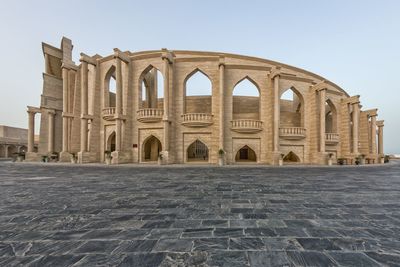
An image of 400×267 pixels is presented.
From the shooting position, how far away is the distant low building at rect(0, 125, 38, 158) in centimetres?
3728

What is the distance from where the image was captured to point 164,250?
8.50ft

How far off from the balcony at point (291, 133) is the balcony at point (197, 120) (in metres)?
8.57

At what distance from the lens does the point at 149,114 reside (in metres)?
20.0

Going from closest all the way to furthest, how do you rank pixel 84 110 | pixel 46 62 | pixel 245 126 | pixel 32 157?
pixel 245 126 → pixel 84 110 → pixel 32 157 → pixel 46 62

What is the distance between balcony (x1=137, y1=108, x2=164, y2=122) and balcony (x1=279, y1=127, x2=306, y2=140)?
1426cm

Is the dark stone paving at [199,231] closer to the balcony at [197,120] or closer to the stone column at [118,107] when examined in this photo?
the stone column at [118,107]

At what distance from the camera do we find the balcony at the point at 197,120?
1953cm

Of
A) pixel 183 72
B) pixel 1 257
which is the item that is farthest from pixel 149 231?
pixel 183 72

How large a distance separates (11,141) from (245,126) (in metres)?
49.8

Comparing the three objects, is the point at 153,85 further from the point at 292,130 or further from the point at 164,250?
the point at 164,250

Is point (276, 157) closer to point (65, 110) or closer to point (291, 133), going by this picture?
point (291, 133)

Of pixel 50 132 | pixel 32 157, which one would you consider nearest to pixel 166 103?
pixel 50 132

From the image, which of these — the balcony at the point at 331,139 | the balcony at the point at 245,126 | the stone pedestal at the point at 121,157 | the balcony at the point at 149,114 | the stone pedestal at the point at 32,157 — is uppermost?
the balcony at the point at 149,114

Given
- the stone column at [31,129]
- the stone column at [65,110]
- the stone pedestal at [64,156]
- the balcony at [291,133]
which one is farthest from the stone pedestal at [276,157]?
the stone column at [31,129]
